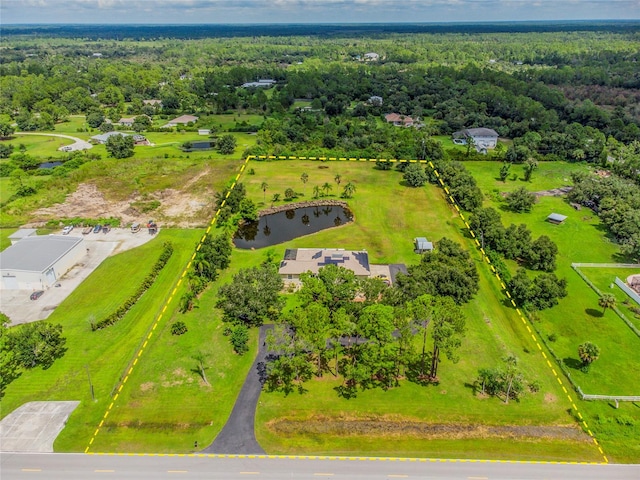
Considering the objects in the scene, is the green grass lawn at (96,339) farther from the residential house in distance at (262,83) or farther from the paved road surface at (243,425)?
the residential house in distance at (262,83)

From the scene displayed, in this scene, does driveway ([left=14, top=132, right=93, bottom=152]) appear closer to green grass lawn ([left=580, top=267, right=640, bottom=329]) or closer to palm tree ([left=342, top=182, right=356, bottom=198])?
palm tree ([left=342, top=182, right=356, bottom=198])

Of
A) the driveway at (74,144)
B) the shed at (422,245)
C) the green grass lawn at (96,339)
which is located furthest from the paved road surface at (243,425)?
the driveway at (74,144)

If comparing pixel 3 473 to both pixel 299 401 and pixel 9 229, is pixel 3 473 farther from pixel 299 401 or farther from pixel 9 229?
pixel 9 229

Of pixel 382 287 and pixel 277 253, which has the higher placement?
pixel 382 287

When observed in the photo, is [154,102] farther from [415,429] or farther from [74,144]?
[415,429]

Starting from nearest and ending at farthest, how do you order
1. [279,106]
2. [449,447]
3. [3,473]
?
[3,473]
[449,447]
[279,106]

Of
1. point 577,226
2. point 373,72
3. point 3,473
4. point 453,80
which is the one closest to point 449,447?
point 3,473

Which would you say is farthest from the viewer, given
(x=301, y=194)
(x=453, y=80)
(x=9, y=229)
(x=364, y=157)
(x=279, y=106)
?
(x=453, y=80)

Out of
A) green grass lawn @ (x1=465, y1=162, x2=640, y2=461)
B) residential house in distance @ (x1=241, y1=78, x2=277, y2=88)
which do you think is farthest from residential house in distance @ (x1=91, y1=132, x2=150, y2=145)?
green grass lawn @ (x1=465, y1=162, x2=640, y2=461)
